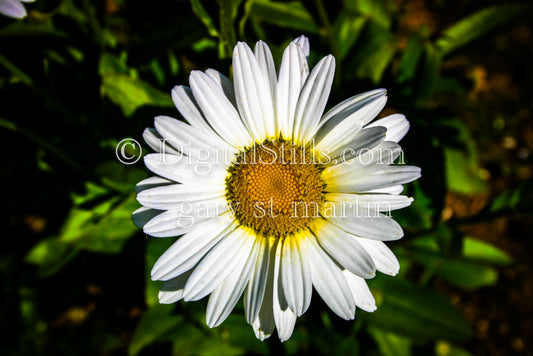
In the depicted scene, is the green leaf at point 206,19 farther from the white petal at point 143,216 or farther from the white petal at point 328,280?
the white petal at point 328,280

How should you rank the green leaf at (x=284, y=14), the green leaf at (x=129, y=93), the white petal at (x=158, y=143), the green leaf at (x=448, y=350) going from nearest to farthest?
the white petal at (x=158, y=143) < the green leaf at (x=129, y=93) < the green leaf at (x=284, y=14) < the green leaf at (x=448, y=350)

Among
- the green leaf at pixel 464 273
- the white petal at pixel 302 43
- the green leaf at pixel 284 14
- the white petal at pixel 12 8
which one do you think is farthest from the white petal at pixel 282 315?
the green leaf at pixel 464 273

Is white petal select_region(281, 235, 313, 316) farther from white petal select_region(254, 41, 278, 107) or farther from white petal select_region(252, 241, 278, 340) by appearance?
white petal select_region(254, 41, 278, 107)

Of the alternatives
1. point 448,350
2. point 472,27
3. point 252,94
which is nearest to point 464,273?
point 448,350

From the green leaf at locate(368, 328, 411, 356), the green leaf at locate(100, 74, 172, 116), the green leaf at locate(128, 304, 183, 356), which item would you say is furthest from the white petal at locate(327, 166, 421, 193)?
the green leaf at locate(368, 328, 411, 356)

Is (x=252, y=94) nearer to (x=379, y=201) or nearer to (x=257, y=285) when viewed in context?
(x=379, y=201)
